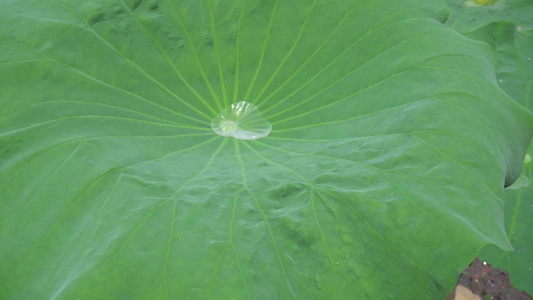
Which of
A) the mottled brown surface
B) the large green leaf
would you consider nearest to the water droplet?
the large green leaf

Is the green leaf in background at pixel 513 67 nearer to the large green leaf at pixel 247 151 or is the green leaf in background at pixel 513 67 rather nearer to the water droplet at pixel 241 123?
the large green leaf at pixel 247 151

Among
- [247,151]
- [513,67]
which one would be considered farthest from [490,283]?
[247,151]

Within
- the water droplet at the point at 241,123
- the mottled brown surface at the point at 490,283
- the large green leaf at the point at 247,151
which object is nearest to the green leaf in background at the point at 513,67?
the mottled brown surface at the point at 490,283

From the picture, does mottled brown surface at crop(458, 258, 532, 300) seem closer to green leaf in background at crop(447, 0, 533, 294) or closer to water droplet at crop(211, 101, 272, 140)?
green leaf in background at crop(447, 0, 533, 294)

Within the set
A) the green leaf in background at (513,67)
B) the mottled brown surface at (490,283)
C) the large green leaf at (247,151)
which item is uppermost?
the large green leaf at (247,151)

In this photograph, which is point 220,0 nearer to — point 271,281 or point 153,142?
point 153,142

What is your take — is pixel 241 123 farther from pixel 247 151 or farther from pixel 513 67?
pixel 513 67
